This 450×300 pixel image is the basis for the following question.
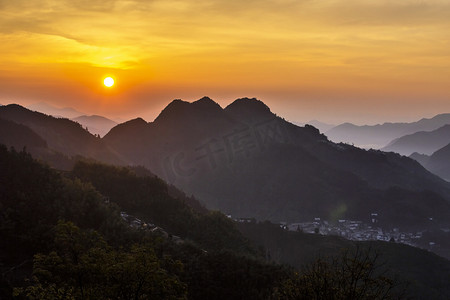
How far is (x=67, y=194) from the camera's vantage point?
202 ft

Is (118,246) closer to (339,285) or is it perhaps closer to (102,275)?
(102,275)

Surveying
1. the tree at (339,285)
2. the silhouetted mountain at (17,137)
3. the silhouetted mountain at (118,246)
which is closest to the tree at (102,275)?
the silhouetted mountain at (118,246)

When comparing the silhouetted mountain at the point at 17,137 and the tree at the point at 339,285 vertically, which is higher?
the silhouetted mountain at the point at 17,137

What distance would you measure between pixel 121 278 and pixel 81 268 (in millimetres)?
2063

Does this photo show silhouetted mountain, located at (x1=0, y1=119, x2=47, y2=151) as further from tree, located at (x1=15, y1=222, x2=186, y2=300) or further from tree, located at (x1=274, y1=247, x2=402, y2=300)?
tree, located at (x1=274, y1=247, x2=402, y2=300)

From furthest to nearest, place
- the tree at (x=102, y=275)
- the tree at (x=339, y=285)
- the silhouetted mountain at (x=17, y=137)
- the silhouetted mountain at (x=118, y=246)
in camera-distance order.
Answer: the silhouetted mountain at (x=17, y=137), the tree at (x=339, y=285), the silhouetted mountain at (x=118, y=246), the tree at (x=102, y=275)

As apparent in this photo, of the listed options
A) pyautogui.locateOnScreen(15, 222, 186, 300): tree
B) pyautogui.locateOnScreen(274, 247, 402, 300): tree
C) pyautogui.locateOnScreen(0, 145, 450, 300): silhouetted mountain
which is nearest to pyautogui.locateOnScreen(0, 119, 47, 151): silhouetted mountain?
pyautogui.locateOnScreen(0, 145, 450, 300): silhouetted mountain

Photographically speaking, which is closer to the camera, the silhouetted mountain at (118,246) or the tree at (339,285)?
the silhouetted mountain at (118,246)

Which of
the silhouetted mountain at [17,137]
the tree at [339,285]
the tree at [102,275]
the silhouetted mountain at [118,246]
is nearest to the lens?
the tree at [102,275]

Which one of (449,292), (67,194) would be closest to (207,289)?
(67,194)

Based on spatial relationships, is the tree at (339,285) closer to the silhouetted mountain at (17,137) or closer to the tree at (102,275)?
the tree at (102,275)

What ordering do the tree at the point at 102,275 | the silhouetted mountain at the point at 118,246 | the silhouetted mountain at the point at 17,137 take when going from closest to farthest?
1. the tree at the point at 102,275
2. the silhouetted mountain at the point at 118,246
3. the silhouetted mountain at the point at 17,137

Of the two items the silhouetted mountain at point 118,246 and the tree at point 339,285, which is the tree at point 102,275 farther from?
the tree at point 339,285

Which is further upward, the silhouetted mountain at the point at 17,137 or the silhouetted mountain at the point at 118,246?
the silhouetted mountain at the point at 17,137
